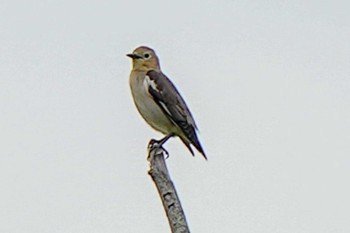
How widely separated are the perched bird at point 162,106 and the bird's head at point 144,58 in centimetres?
8

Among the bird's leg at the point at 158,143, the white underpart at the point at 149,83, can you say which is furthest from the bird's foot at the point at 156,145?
the white underpart at the point at 149,83

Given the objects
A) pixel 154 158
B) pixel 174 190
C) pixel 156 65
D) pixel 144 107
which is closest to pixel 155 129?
pixel 144 107

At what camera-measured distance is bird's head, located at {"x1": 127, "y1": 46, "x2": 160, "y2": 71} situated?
10.4 meters

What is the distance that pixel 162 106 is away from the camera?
9781mm

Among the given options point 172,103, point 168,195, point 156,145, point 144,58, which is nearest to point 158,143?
point 156,145

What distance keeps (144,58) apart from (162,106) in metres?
0.91

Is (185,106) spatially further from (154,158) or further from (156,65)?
(154,158)

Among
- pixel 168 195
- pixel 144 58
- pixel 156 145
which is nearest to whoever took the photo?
pixel 168 195

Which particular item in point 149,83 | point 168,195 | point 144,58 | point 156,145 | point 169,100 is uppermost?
point 144,58

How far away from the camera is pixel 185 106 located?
388 inches

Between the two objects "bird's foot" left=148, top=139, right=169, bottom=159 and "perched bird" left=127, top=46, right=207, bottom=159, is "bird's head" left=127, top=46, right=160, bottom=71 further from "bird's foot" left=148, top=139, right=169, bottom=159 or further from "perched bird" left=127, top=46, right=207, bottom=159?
"bird's foot" left=148, top=139, right=169, bottom=159

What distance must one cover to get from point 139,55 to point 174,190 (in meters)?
4.37

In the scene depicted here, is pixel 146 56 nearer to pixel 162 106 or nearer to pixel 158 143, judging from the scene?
pixel 162 106

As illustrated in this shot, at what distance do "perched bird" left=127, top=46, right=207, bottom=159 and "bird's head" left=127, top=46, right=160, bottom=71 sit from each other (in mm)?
76
